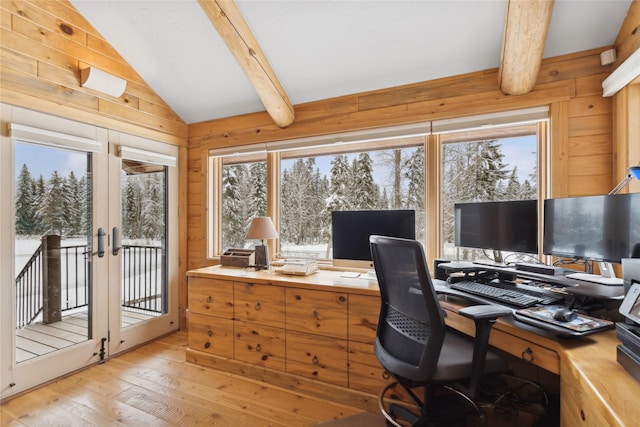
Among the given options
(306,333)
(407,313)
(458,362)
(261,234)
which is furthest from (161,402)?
(458,362)

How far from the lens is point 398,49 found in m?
2.23

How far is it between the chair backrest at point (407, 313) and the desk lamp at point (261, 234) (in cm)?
131

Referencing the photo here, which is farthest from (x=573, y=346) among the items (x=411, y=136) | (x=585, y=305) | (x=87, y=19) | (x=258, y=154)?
(x=87, y=19)

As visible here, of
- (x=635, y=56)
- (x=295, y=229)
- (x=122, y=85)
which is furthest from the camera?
(x=295, y=229)

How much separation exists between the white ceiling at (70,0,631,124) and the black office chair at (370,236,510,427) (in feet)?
5.02

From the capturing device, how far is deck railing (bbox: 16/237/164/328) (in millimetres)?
2237

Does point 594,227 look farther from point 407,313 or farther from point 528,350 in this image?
point 407,313

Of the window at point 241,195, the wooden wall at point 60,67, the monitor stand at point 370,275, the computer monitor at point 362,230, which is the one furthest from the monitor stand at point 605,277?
the wooden wall at point 60,67

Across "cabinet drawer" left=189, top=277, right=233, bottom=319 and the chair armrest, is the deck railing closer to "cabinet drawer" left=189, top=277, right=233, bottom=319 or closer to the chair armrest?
"cabinet drawer" left=189, top=277, right=233, bottom=319

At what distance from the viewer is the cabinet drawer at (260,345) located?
230 centimetres

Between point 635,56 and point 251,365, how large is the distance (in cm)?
305

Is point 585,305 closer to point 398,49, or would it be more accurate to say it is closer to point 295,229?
point 398,49

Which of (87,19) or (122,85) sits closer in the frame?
(87,19)

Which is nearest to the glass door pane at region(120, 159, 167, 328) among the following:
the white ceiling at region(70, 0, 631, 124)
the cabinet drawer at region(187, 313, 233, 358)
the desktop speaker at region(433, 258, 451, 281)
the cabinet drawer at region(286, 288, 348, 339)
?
the cabinet drawer at region(187, 313, 233, 358)
